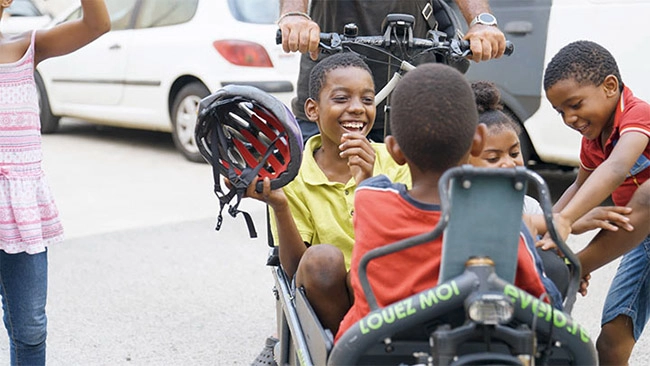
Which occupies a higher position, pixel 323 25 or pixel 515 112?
pixel 323 25

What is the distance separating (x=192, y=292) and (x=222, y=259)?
1.97ft

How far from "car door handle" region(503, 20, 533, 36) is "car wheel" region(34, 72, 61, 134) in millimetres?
5538

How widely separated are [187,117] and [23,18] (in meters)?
3.41

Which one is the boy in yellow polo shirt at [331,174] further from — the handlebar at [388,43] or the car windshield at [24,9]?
the car windshield at [24,9]

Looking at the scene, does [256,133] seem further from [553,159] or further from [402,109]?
[553,159]

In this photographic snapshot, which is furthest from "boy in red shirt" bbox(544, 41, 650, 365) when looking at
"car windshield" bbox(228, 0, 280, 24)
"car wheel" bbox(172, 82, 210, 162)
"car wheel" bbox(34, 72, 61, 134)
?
"car wheel" bbox(34, 72, 61, 134)

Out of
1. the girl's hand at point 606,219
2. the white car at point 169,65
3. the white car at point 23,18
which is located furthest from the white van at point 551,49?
the white car at point 23,18

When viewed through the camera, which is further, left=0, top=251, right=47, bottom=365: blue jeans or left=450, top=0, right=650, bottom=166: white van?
left=450, top=0, right=650, bottom=166: white van

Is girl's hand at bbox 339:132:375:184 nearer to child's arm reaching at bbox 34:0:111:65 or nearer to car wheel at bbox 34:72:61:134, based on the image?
child's arm reaching at bbox 34:0:111:65

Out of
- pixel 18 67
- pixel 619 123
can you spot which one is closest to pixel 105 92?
pixel 18 67

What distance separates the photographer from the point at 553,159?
241 inches

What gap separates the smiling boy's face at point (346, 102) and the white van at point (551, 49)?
305 centimetres

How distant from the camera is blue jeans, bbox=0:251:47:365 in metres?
3.04

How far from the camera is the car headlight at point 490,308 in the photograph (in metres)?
1.76
